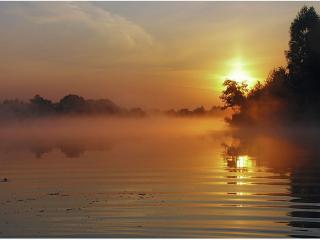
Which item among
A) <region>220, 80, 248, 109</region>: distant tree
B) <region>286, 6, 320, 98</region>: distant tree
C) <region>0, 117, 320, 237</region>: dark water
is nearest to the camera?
<region>0, 117, 320, 237</region>: dark water

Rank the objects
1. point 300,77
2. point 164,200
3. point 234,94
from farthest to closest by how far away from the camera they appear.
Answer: point 234,94, point 300,77, point 164,200

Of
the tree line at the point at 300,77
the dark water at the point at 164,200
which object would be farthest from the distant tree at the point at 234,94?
the dark water at the point at 164,200

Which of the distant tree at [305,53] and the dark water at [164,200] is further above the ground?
the distant tree at [305,53]

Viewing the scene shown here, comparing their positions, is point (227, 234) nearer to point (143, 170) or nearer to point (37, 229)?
point (37, 229)

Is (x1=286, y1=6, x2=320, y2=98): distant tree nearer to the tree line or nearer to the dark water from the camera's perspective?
the tree line

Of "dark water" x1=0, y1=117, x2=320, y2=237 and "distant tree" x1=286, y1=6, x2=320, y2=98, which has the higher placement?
"distant tree" x1=286, y1=6, x2=320, y2=98

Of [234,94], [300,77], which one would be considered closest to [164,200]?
[300,77]

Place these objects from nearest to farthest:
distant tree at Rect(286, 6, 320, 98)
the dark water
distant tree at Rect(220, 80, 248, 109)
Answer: the dark water
distant tree at Rect(286, 6, 320, 98)
distant tree at Rect(220, 80, 248, 109)

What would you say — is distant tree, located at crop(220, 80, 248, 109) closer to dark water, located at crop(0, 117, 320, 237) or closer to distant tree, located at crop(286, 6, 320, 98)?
distant tree, located at crop(286, 6, 320, 98)

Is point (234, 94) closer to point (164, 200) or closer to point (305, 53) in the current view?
point (305, 53)

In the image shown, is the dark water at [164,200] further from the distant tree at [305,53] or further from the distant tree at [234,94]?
the distant tree at [234,94]

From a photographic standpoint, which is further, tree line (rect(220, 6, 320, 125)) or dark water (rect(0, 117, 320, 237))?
tree line (rect(220, 6, 320, 125))

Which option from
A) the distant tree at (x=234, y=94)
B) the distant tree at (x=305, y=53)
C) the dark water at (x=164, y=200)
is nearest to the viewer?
the dark water at (x=164, y=200)

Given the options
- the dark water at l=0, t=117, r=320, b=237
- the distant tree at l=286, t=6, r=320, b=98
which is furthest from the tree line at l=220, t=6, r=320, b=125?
the dark water at l=0, t=117, r=320, b=237
